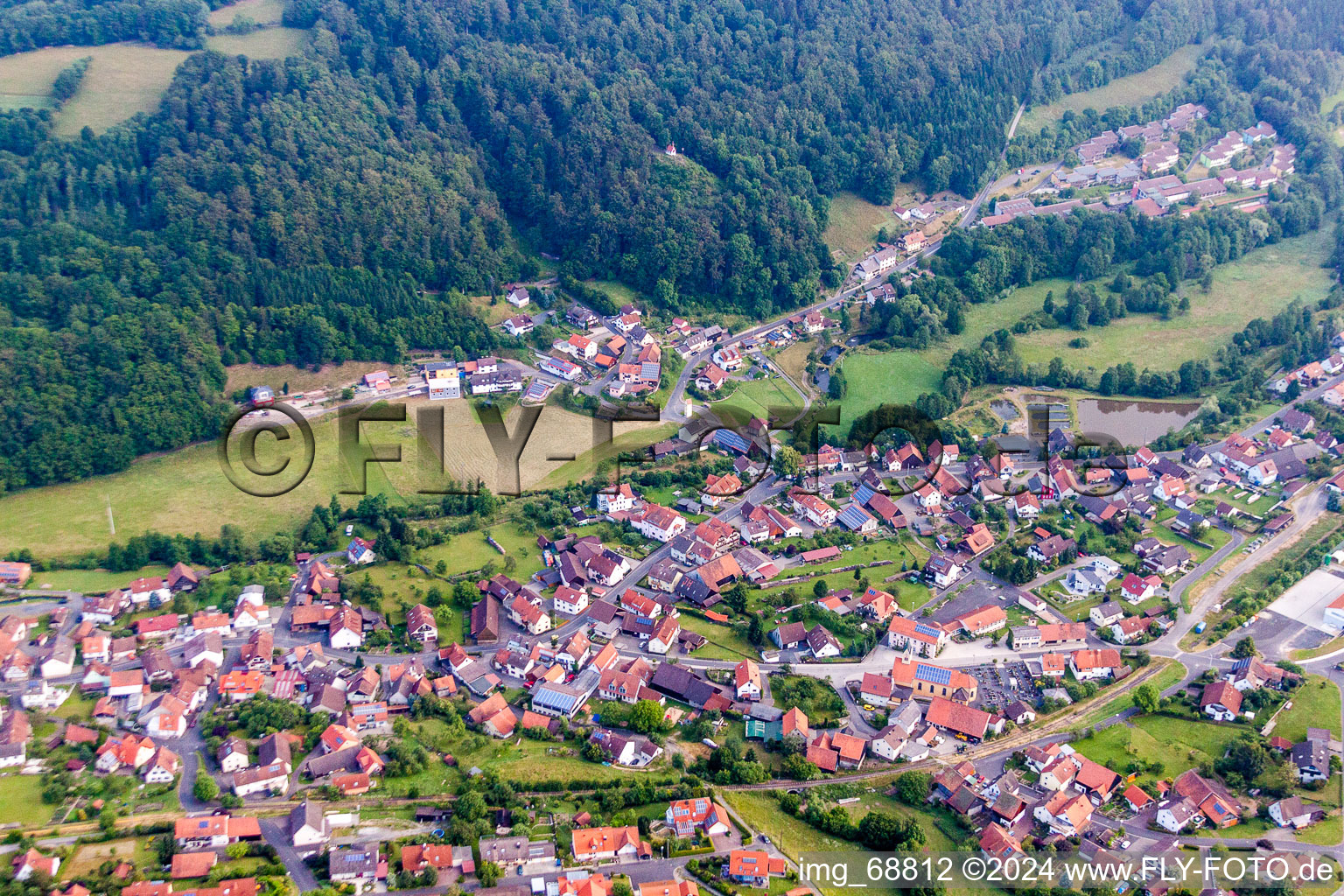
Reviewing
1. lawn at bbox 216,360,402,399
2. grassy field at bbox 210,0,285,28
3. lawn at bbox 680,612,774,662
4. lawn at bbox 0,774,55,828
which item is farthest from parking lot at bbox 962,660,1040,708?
grassy field at bbox 210,0,285,28

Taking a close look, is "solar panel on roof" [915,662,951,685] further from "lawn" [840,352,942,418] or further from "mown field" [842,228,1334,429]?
"mown field" [842,228,1334,429]

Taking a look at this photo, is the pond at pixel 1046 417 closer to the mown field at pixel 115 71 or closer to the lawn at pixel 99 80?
the mown field at pixel 115 71

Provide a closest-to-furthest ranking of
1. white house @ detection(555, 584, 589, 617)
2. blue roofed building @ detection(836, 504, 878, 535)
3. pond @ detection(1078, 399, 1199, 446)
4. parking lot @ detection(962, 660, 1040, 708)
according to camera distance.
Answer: parking lot @ detection(962, 660, 1040, 708)
white house @ detection(555, 584, 589, 617)
blue roofed building @ detection(836, 504, 878, 535)
pond @ detection(1078, 399, 1199, 446)

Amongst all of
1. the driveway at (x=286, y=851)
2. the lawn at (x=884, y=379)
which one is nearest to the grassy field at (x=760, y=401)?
the lawn at (x=884, y=379)

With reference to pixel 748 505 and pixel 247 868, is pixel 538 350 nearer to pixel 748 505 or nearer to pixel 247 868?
pixel 748 505

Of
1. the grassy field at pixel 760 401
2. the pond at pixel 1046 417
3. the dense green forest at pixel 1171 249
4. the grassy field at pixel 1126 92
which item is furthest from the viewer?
the grassy field at pixel 1126 92

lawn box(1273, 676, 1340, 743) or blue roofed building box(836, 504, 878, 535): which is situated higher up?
blue roofed building box(836, 504, 878, 535)
